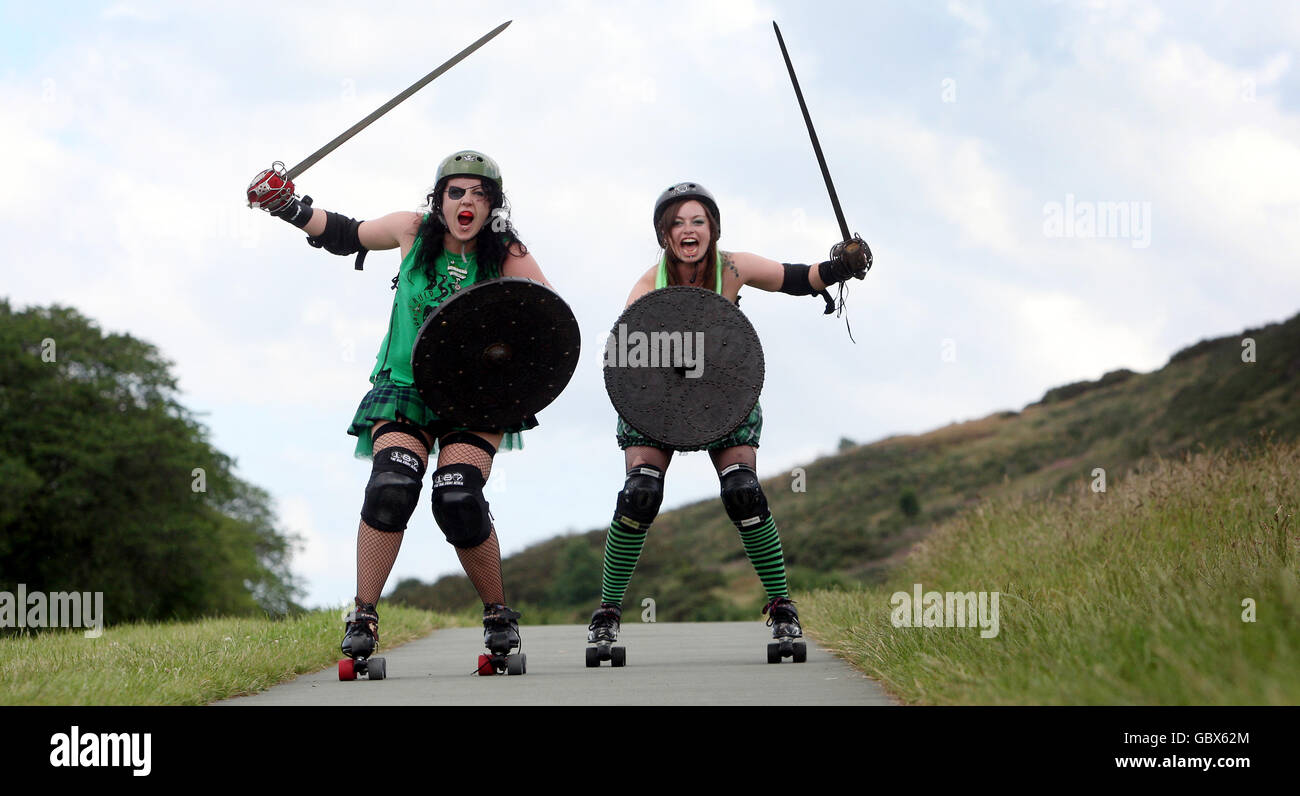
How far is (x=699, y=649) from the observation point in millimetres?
6027

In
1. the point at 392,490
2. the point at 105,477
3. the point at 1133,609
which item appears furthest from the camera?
the point at 105,477

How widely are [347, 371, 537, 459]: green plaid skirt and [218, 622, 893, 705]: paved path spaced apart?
3.14 feet

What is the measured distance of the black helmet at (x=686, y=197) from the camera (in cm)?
549

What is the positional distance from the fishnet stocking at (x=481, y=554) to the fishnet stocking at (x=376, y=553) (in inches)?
5.3

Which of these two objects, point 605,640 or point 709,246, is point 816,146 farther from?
point 605,640

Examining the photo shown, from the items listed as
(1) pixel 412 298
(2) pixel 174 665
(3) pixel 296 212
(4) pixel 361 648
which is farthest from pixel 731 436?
(2) pixel 174 665

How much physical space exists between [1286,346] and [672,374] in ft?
171

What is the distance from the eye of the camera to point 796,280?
579 centimetres

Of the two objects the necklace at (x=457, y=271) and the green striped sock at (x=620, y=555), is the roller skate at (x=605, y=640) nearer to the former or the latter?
the green striped sock at (x=620, y=555)

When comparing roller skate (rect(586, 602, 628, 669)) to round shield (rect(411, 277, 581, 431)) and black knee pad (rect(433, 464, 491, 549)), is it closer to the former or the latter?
black knee pad (rect(433, 464, 491, 549))

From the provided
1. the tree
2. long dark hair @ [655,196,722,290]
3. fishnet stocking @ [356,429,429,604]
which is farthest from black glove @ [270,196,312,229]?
the tree

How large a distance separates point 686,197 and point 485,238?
3.05 ft
